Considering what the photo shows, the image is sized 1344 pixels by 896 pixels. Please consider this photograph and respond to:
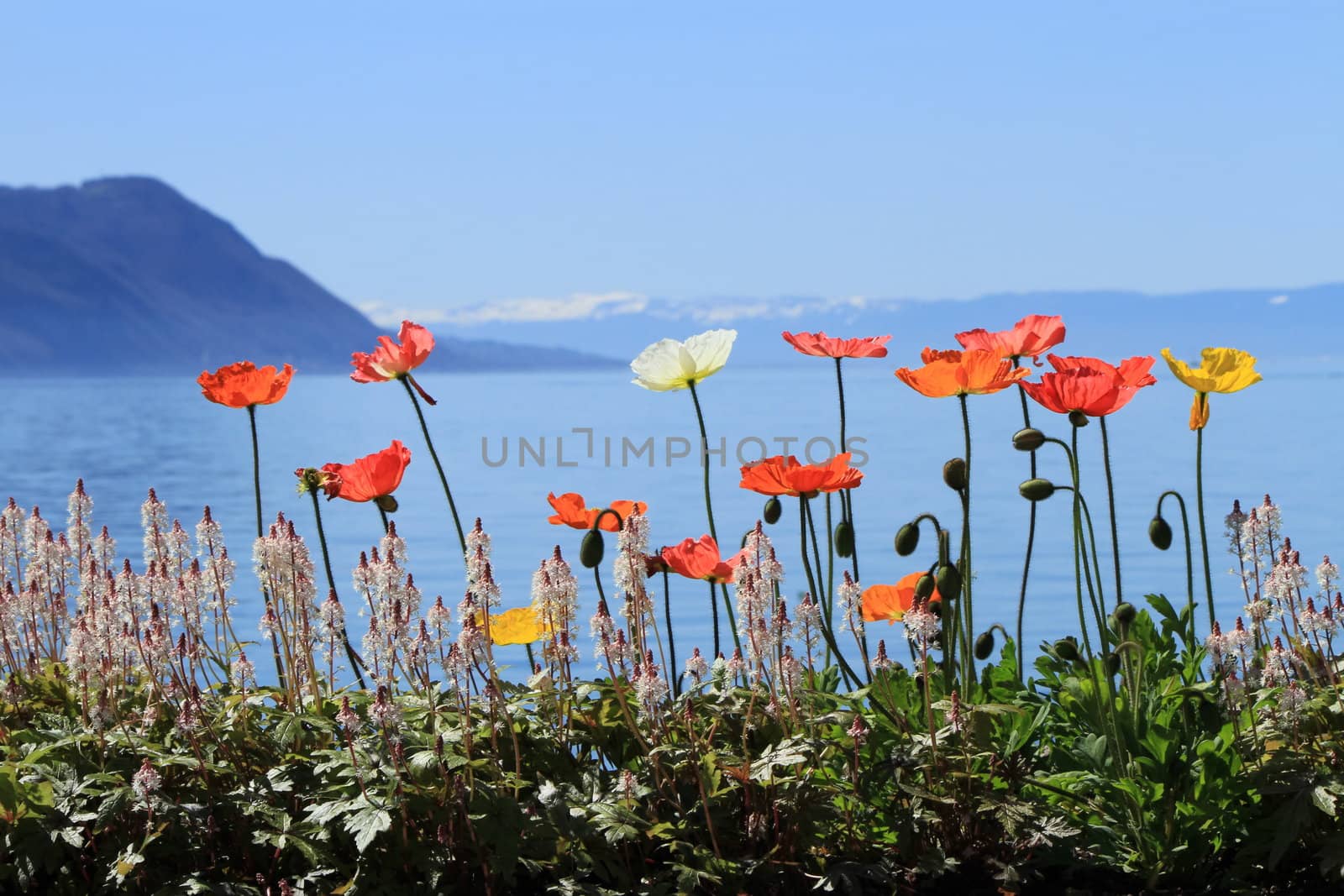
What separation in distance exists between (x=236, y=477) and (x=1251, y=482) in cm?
1767

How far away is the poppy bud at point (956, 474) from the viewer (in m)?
3.27

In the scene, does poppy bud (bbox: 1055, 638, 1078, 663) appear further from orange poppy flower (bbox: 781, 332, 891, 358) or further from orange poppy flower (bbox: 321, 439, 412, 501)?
orange poppy flower (bbox: 321, 439, 412, 501)

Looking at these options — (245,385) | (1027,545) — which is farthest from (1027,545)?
(245,385)

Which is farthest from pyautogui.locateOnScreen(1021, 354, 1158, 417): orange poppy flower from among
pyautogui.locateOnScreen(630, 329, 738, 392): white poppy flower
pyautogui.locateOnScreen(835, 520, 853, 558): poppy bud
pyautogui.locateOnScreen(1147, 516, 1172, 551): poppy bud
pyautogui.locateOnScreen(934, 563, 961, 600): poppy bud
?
pyautogui.locateOnScreen(630, 329, 738, 392): white poppy flower

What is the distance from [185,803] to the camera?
289cm

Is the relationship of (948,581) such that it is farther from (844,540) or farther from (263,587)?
(263,587)

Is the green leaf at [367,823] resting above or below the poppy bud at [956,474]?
below

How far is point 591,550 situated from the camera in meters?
3.12

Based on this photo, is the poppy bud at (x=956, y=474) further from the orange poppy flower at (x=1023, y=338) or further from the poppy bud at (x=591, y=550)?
the poppy bud at (x=591, y=550)

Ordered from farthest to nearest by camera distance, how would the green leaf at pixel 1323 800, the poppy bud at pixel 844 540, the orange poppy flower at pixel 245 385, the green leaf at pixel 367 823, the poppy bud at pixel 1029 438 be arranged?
the orange poppy flower at pixel 245 385 → the poppy bud at pixel 844 540 → the poppy bud at pixel 1029 438 → the green leaf at pixel 1323 800 → the green leaf at pixel 367 823

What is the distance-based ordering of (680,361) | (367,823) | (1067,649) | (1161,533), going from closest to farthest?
(367,823) → (1067,649) → (1161,533) → (680,361)

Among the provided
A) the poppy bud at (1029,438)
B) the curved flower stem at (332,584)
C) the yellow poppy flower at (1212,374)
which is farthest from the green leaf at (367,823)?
the yellow poppy flower at (1212,374)

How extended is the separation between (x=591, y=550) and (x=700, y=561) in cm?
30

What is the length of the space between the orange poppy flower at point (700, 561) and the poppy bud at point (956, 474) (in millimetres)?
573
